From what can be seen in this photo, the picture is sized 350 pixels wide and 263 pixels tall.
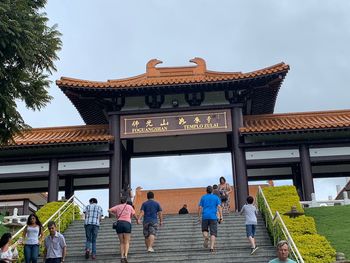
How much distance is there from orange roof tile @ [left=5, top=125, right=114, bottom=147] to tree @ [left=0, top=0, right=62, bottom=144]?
6.74 meters

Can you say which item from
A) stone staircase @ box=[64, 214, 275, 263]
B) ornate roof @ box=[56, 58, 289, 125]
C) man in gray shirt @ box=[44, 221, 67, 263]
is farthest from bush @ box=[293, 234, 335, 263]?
ornate roof @ box=[56, 58, 289, 125]

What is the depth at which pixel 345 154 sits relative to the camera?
20.3 m

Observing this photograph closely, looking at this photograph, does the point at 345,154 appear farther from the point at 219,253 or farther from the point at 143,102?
the point at 219,253

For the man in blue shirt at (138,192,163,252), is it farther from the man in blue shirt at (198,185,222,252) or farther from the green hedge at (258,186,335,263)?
the green hedge at (258,186,335,263)

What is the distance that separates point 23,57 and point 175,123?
10.3 metres

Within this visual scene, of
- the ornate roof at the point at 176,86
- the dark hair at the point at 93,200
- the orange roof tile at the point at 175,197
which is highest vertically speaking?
the ornate roof at the point at 176,86

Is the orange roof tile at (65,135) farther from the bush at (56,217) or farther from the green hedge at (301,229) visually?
the green hedge at (301,229)

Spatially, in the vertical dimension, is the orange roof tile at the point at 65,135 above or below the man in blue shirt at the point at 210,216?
above

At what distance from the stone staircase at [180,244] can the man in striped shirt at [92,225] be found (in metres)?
0.26

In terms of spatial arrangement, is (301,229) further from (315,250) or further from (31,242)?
(31,242)

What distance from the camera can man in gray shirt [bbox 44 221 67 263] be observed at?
10.7 metres

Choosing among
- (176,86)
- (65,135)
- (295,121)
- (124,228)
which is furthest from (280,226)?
(65,135)

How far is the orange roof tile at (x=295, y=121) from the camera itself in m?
19.7

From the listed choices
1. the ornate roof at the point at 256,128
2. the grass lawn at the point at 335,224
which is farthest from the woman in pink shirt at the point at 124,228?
the ornate roof at the point at 256,128
